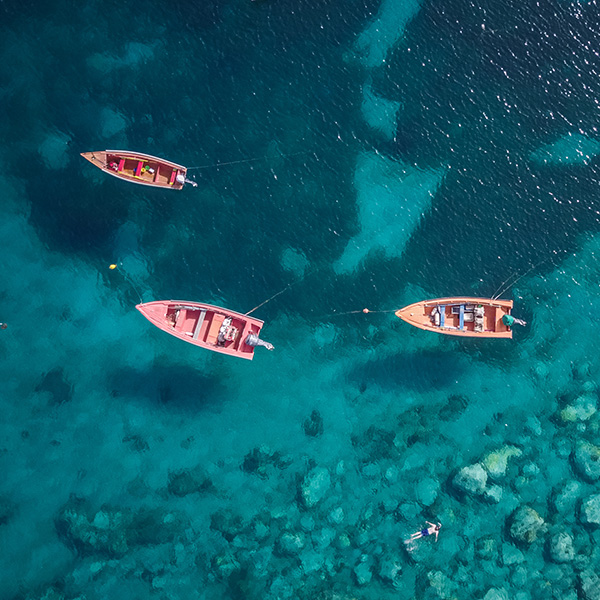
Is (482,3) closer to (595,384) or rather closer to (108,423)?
(595,384)

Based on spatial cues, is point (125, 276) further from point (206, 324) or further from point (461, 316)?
point (461, 316)

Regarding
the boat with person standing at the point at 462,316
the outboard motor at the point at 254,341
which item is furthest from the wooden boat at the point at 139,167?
the boat with person standing at the point at 462,316

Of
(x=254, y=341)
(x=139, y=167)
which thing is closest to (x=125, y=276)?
(x=139, y=167)

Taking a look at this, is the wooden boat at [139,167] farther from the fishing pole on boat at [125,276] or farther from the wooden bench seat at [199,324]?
the wooden bench seat at [199,324]

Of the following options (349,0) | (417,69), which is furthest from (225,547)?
(349,0)

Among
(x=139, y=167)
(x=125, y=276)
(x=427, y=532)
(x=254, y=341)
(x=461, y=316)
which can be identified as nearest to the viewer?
(x=254, y=341)
